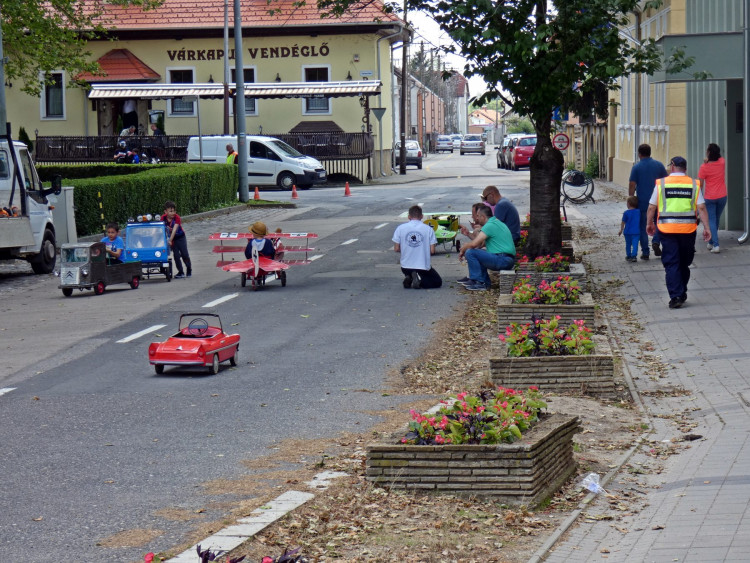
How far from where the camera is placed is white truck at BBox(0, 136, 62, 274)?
20219 mm

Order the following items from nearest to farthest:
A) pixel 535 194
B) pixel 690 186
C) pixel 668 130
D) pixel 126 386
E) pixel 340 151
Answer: pixel 126 386 < pixel 690 186 < pixel 535 194 < pixel 668 130 < pixel 340 151

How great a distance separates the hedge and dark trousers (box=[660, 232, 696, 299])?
14.5 m

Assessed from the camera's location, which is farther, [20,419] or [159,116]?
[159,116]

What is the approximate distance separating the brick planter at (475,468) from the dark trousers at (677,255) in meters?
7.29

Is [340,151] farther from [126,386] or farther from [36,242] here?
[126,386]

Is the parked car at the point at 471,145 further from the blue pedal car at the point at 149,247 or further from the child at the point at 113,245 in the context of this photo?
the child at the point at 113,245

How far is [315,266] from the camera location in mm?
20250

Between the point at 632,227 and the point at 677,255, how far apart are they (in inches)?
209

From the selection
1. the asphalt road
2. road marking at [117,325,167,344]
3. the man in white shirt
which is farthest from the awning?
road marking at [117,325,167,344]

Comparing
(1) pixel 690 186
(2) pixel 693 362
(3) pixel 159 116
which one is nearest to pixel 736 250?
(1) pixel 690 186

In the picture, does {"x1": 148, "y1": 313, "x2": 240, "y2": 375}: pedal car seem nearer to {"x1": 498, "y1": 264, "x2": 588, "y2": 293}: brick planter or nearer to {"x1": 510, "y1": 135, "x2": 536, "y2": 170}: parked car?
{"x1": 498, "y1": 264, "x2": 588, "y2": 293}: brick planter

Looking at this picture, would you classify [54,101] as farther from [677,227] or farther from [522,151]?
[677,227]

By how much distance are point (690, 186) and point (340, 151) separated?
35366 millimetres

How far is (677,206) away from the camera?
13.7 metres
